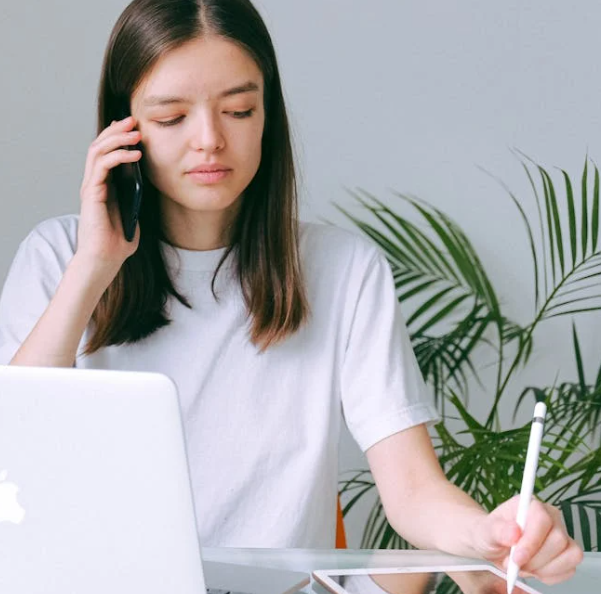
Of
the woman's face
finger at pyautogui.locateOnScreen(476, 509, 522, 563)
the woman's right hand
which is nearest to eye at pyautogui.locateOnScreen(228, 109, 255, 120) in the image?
the woman's face

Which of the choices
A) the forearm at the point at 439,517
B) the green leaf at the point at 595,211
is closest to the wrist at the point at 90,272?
the forearm at the point at 439,517

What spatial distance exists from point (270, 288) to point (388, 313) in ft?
0.59

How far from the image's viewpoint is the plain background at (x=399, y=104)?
286cm

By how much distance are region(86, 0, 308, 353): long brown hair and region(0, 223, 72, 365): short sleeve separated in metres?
0.09

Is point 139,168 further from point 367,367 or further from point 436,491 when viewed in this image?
point 436,491

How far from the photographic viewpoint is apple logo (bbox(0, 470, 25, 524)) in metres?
0.86

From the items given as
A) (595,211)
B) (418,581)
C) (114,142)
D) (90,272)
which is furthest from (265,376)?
(595,211)

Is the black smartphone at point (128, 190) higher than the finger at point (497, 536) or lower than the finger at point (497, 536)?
higher

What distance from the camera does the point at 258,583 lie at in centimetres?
116

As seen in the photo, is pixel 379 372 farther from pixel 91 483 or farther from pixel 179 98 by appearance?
pixel 91 483

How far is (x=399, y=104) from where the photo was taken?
2891mm

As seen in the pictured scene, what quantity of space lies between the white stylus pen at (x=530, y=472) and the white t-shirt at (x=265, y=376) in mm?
484

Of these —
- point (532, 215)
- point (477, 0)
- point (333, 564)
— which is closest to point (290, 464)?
point (333, 564)

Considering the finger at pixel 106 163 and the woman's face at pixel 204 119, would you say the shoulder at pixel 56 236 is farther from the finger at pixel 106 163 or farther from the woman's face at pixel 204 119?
the woman's face at pixel 204 119
